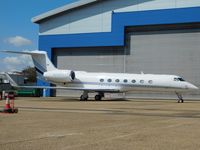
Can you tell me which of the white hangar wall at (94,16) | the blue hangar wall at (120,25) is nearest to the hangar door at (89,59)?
the blue hangar wall at (120,25)

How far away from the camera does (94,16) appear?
2103 inches

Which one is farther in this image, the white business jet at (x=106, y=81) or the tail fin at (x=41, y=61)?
the tail fin at (x=41, y=61)

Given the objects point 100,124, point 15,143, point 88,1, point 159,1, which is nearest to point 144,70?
point 159,1

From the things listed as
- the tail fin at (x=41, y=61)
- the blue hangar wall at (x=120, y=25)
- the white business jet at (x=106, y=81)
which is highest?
the blue hangar wall at (x=120, y=25)

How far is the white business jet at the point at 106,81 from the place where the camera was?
3894 cm

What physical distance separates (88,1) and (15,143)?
4518 cm

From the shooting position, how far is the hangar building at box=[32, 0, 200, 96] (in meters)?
47.2

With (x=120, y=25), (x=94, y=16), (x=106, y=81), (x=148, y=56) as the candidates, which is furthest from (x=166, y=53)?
(x=94, y=16)

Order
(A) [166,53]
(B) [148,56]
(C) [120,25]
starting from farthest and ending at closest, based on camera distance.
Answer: (C) [120,25] → (B) [148,56] → (A) [166,53]

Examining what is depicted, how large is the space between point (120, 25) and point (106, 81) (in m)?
11.4

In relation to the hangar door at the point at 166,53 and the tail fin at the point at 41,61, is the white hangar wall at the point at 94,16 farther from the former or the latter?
the tail fin at the point at 41,61

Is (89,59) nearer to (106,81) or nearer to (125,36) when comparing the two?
(125,36)

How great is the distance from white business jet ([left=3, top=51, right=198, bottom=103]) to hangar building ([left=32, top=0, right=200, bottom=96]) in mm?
8468

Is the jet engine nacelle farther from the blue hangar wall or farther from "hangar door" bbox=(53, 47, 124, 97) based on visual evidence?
the blue hangar wall
